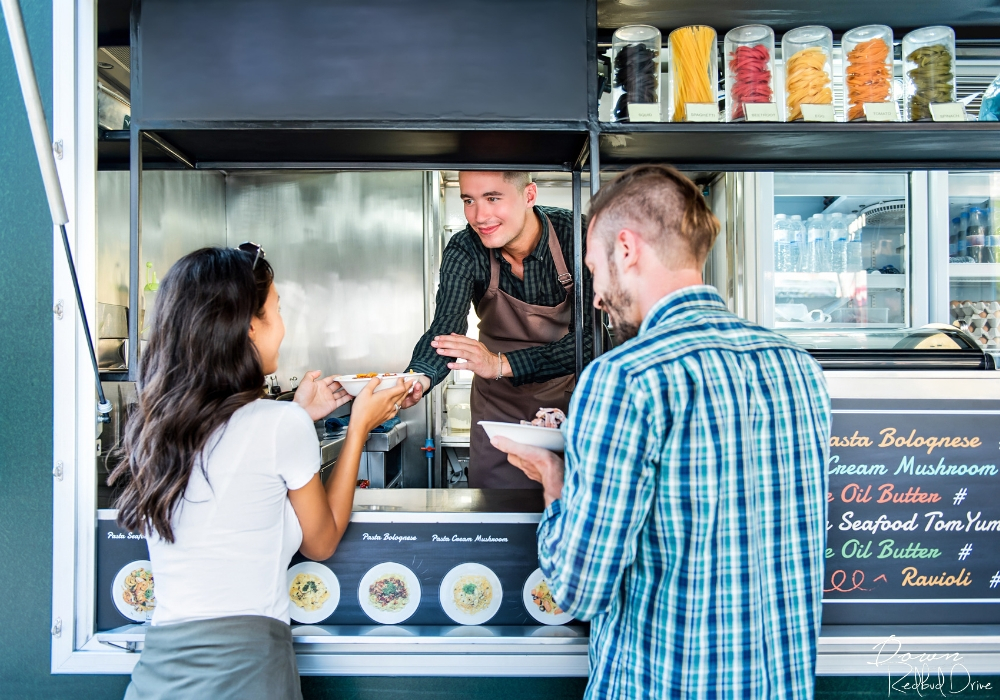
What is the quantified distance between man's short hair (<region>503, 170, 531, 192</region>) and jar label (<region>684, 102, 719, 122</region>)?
1.99 ft

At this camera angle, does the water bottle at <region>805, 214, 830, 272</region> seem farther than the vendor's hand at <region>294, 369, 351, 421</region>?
Yes

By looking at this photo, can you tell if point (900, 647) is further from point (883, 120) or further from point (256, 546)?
point (256, 546)

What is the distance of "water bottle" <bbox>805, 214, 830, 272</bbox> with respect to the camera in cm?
367

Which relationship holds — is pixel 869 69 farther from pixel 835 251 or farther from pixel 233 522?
pixel 835 251

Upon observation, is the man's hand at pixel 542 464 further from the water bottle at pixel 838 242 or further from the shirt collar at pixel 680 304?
the water bottle at pixel 838 242

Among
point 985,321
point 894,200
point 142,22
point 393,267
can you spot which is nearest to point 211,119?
point 142,22

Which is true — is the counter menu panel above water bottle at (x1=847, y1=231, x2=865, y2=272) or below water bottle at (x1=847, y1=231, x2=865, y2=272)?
below

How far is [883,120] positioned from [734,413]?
1128mm

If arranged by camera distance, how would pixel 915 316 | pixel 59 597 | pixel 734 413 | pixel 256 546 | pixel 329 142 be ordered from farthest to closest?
pixel 915 316
pixel 329 142
pixel 59 597
pixel 256 546
pixel 734 413

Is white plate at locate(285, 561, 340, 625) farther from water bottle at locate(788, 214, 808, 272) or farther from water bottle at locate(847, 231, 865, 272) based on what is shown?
water bottle at locate(847, 231, 865, 272)

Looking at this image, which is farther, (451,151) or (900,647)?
(451,151)

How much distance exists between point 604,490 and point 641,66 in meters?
1.16

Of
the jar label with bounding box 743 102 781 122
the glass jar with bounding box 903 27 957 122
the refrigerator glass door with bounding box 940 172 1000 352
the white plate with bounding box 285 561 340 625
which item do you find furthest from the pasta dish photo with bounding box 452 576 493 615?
the refrigerator glass door with bounding box 940 172 1000 352

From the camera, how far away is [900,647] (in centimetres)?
158
